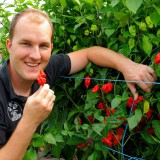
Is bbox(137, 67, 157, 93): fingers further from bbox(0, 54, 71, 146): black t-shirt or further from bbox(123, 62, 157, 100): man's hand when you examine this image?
bbox(0, 54, 71, 146): black t-shirt

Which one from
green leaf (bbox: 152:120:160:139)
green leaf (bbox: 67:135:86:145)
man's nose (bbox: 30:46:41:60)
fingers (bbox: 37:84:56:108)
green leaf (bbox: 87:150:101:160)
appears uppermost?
man's nose (bbox: 30:46:41:60)

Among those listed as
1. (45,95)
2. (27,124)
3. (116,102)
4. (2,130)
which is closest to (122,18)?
(116,102)

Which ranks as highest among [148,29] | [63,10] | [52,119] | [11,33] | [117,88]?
[63,10]

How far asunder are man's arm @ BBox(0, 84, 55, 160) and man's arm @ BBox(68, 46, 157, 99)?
430 mm

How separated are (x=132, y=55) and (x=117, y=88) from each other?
19 centimetres

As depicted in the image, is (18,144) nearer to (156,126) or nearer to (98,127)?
(98,127)

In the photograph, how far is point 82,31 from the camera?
188 cm

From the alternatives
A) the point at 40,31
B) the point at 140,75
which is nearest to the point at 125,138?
the point at 140,75

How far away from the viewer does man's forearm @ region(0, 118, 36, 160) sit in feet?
4.67

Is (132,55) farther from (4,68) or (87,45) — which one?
(4,68)

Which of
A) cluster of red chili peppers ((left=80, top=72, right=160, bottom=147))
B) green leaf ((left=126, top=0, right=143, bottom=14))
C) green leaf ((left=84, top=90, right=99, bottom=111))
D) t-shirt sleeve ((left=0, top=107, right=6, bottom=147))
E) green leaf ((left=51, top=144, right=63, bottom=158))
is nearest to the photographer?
green leaf ((left=126, top=0, right=143, bottom=14))

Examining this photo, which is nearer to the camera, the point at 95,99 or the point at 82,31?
the point at 95,99

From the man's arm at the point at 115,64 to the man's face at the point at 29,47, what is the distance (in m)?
0.25

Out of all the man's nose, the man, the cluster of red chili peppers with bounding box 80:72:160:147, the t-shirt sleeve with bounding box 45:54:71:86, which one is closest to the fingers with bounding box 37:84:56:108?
the man
